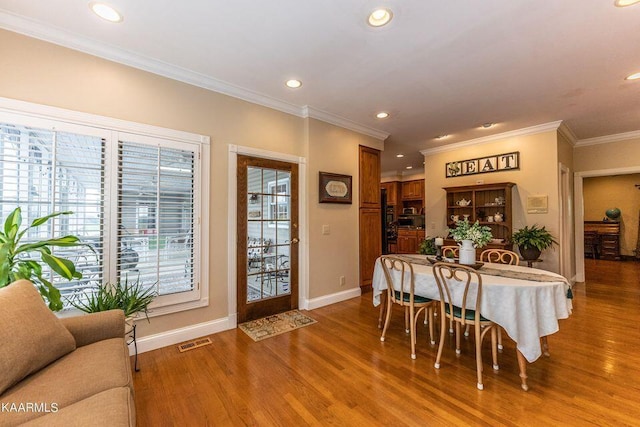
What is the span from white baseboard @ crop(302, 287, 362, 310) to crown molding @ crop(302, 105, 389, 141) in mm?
2581

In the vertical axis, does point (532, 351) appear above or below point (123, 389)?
below

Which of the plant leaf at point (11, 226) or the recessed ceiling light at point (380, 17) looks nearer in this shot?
the plant leaf at point (11, 226)

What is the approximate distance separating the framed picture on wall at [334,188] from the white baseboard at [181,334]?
6.64 ft

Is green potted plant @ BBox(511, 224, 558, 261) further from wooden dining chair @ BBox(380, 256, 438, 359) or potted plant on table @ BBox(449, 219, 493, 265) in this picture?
wooden dining chair @ BBox(380, 256, 438, 359)

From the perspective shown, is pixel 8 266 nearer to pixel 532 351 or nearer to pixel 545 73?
pixel 532 351

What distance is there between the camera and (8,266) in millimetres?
1658

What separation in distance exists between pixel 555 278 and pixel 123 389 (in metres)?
3.03

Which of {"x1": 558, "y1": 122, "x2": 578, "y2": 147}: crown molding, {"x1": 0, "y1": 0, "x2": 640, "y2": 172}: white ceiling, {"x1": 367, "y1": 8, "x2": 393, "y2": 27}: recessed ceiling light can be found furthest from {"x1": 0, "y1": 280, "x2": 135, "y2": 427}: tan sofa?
{"x1": 558, "y1": 122, "x2": 578, "y2": 147}: crown molding

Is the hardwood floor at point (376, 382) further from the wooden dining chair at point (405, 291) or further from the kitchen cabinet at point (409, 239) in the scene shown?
the kitchen cabinet at point (409, 239)

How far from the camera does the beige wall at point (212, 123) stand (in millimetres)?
2168

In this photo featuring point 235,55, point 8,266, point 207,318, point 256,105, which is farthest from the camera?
point 256,105

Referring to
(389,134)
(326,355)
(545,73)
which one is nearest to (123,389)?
(326,355)

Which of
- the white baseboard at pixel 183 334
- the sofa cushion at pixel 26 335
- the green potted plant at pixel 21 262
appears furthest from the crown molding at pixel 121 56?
the white baseboard at pixel 183 334

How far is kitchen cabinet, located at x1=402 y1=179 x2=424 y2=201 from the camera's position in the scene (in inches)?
327
